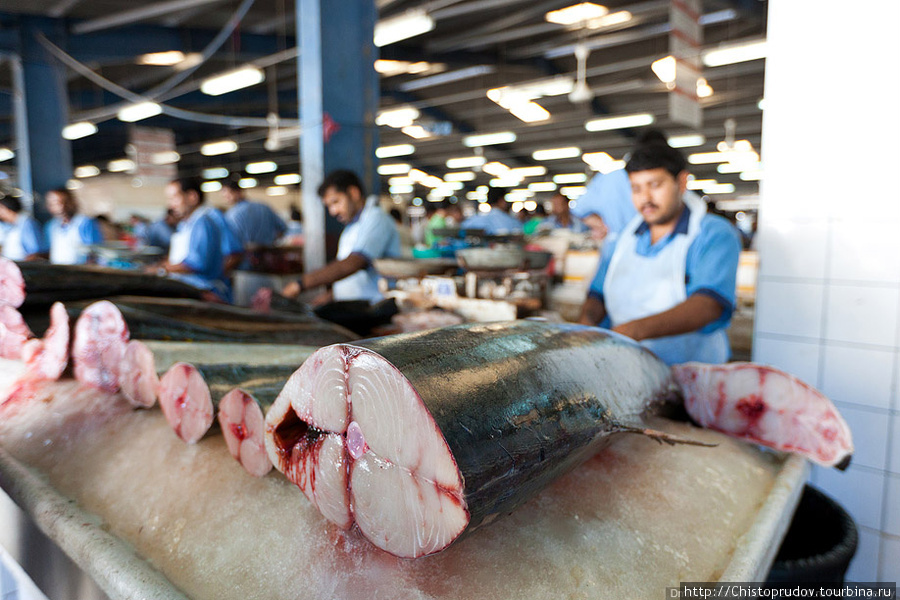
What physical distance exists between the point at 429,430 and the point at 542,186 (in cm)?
3006

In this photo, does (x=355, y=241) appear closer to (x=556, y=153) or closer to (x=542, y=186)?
(x=556, y=153)

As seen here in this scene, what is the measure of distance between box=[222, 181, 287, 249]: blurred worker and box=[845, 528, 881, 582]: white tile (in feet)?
24.6

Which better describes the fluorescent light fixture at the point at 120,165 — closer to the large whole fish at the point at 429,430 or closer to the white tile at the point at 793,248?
the white tile at the point at 793,248

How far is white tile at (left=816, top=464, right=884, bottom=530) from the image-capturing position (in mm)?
2549

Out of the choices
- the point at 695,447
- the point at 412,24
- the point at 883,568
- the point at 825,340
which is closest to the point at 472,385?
the point at 695,447

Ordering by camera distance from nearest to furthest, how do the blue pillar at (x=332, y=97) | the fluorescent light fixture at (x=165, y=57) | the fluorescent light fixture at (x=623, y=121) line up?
the blue pillar at (x=332, y=97) < the fluorescent light fixture at (x=165, y=57) < the fluorescent light fixture at (x=623, y=121)

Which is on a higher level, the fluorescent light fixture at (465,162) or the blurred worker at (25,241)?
the fluorescent light fixture at (465,162)

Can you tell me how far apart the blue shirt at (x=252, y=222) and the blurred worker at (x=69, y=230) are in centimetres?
196

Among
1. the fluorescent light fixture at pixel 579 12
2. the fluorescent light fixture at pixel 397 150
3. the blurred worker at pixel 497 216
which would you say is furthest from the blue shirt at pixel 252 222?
the fluorescent light fixture at pixel 397 150

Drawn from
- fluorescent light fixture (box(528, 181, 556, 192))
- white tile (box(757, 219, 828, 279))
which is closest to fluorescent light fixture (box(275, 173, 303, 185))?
fluorescent light fixture (box(528, 181, 556, 192))

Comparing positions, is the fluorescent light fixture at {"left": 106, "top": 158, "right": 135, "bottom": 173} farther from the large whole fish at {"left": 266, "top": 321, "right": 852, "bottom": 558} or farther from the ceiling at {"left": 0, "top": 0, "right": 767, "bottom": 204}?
the large whole fish at {"left": 266, "top": 321, "right": 852, "bottom": 558}

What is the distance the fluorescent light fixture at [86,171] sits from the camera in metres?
28.3

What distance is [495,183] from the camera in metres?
29.7

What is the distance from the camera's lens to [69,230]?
641 cm
